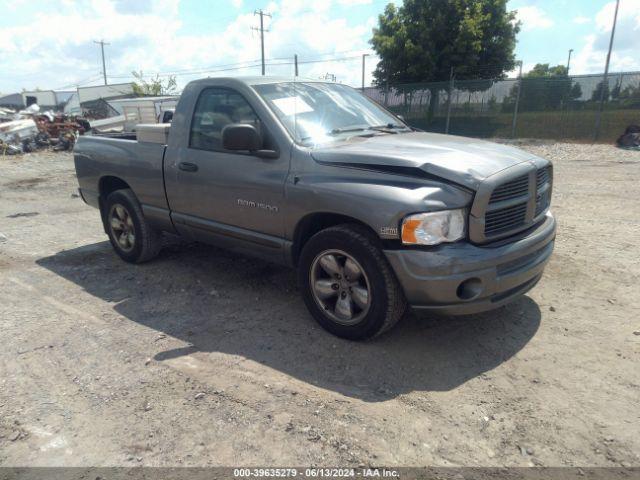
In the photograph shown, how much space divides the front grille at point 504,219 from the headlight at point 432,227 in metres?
0.22

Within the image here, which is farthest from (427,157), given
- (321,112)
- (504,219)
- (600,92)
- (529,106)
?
(529,106)

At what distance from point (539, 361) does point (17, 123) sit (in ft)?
69.1

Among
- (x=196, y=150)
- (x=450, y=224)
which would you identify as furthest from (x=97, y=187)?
(x=450, y=224)

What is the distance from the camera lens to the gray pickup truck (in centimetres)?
312

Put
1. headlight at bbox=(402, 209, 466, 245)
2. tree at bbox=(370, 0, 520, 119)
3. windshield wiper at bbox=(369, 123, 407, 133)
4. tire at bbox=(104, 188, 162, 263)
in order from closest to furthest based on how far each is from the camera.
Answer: headlight at bbox=(402, 209, 466, 245)
windshield wiper at bbox=(369, 123, 407, 133)
tire at bbox=(104, 188, 162, 263)
tree at bbox=(370, 0, 520, 119)

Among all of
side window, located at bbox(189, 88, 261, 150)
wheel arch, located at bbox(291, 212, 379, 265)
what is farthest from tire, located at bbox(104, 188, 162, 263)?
wheel arch, located at bbox(291, 212, 379, 265)

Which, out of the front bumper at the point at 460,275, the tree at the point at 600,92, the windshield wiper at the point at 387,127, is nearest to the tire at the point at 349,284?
the front bumper at the point at 460,275

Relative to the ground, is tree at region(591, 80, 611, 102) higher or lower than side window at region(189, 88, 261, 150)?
higher

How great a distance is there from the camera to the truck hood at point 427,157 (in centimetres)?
317

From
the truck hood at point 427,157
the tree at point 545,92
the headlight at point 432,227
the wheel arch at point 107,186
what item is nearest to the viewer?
the headlight at point 432,227

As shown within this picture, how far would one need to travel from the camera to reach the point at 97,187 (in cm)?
572

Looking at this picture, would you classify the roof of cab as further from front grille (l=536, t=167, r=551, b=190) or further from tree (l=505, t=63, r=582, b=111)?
tree (l=505, t=63, r=582, b=111)

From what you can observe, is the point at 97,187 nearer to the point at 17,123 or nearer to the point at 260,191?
the point at 260,191

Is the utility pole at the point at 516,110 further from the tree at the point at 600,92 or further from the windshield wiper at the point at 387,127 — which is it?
the windshield wiper at the point at 387,127
